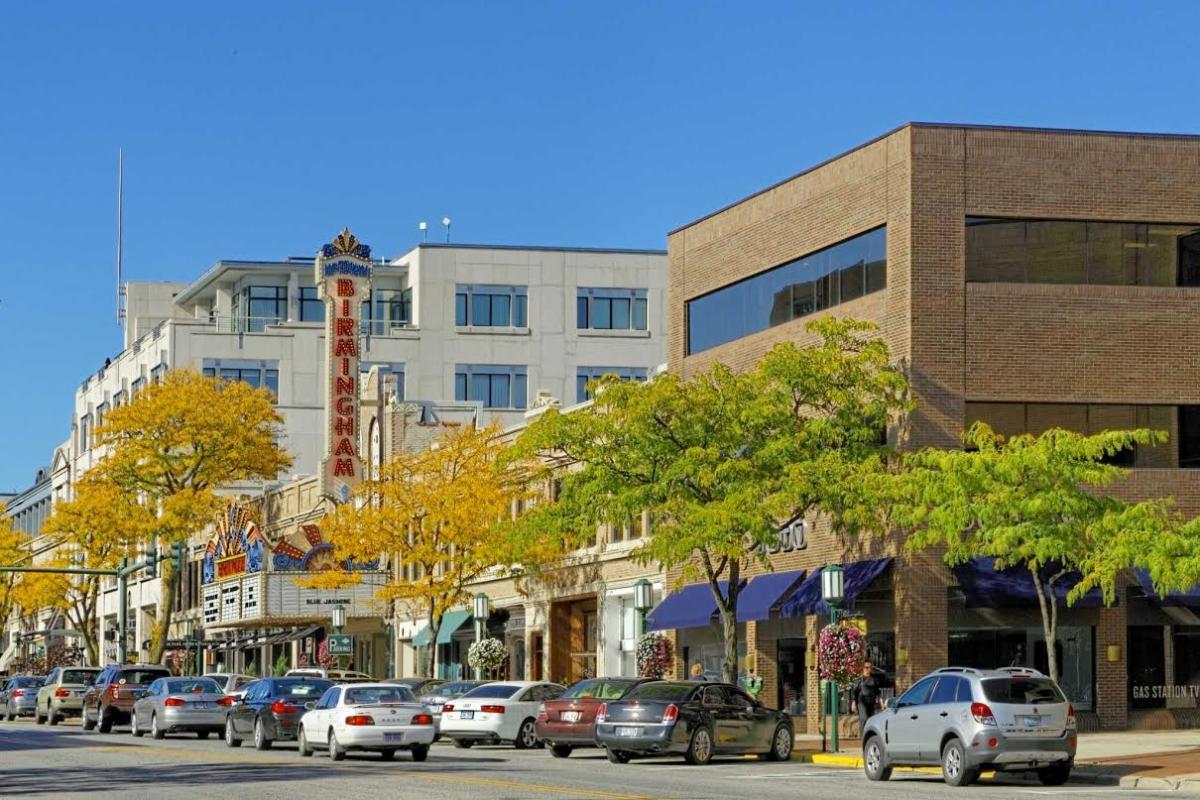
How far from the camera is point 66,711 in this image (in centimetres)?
6456

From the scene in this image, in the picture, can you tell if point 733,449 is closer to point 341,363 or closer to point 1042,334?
point 1042,334

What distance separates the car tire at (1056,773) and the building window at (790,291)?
1842cm

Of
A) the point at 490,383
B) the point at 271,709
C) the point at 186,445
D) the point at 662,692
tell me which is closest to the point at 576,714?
the point at 662,692

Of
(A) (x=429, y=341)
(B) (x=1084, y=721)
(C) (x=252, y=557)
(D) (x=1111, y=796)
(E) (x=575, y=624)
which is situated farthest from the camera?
(A) (x=429, y=341)

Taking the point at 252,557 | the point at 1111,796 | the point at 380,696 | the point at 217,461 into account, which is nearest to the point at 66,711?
the point at 252,557

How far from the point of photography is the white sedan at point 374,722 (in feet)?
124

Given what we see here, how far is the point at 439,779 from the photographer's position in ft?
101

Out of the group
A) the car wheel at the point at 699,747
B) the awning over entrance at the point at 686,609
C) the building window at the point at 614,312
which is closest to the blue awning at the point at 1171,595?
the awning over entrance at the point at 686,609

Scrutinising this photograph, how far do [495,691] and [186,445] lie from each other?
4463 centimetres

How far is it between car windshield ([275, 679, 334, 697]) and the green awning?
2457 centimetres

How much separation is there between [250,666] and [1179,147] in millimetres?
54614

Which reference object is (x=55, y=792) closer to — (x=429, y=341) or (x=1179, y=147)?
(x=1179, y=147)

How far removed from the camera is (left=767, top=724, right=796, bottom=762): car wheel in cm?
3834

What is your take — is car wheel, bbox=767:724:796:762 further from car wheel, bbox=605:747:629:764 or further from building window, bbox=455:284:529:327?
building window, bbox=455:284:529:327
